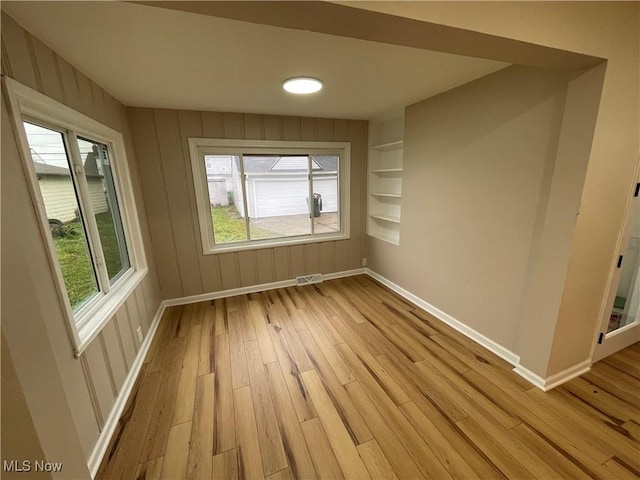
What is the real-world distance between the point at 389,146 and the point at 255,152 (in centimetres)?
177

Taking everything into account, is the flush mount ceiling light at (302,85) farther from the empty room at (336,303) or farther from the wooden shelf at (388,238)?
the wooden shelf at (388,238)

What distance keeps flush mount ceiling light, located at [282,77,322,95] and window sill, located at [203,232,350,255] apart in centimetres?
198

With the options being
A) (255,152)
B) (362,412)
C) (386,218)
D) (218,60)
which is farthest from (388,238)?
(218,60)

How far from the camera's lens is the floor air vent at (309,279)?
3.80 m

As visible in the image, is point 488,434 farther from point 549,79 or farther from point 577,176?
point 549,79

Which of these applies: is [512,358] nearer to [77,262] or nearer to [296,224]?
[296,224]

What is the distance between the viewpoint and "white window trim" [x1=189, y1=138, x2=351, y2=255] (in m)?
3.09

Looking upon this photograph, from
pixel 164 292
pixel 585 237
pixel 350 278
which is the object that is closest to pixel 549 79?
pixel 585 237

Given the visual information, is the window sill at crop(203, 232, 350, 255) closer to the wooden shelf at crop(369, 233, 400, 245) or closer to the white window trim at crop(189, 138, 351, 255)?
the white window trim at crop(189, 138, 351, 255)

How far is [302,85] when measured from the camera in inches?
80.9

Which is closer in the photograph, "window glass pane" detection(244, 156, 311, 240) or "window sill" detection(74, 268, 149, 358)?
"window sill" detection(74, 268, 149, 358)

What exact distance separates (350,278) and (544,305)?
8.07 ft

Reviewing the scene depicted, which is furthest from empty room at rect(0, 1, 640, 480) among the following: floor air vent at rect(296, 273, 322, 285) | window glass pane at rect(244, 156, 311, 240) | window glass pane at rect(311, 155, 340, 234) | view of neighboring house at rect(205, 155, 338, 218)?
window glass pane at rect(311, 155, 340, 234)

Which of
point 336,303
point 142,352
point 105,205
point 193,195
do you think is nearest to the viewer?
point 105,205
